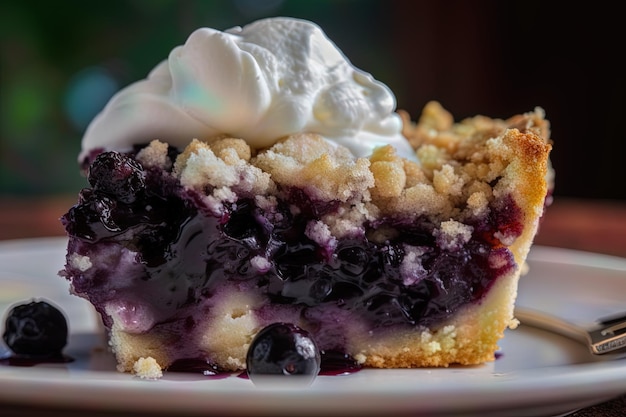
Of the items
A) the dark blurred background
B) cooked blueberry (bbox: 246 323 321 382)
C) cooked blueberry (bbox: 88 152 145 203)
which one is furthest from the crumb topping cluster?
the dark blurred background

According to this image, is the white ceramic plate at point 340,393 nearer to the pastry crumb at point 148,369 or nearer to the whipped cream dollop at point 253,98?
the pastry crumb at point 148,369

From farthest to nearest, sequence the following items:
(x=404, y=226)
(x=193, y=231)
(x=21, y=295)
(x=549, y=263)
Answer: (x=549, y=263), (x=21, y=295), (x=404, y=226), (x=193, y=231)

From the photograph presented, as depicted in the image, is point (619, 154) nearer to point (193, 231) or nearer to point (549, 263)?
point (549, 263)

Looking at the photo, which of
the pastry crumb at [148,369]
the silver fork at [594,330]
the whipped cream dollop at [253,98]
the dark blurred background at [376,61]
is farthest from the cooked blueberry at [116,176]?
the dark blurred background at [376,61]

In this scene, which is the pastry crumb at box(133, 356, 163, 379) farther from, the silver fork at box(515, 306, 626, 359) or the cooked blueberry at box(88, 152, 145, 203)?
the silver fork at box(515, 306, 626, 359)

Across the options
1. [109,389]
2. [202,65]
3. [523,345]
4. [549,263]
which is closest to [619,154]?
[549,263]

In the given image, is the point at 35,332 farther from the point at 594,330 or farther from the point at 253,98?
the point at 594,330
